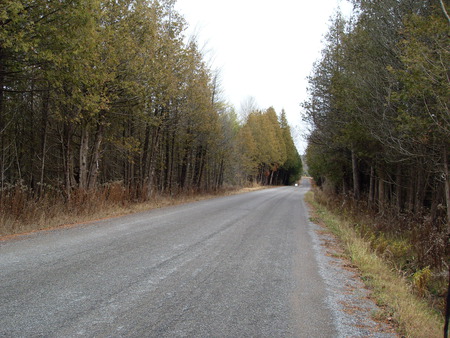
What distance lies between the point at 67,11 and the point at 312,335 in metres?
8.66

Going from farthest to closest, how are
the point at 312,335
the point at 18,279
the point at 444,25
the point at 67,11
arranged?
the point at 67,11 → the point at 444,25 → the point at 18,279 → the point at 312,335

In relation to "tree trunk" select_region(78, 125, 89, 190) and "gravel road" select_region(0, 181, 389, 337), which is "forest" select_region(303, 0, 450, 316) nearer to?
"gravel road" select_region(0, 181, 389, 337)

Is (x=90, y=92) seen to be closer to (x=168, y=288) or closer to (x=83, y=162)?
(x=83, y=162)

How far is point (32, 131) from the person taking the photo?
16.2 meters

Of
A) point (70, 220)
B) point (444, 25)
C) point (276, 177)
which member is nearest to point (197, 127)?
point (70, 220)

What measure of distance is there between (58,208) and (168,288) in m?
7.38

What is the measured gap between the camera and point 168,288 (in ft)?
14.3

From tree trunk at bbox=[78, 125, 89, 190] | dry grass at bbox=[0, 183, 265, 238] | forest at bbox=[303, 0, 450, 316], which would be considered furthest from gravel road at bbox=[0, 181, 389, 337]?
tree trunk at bbox=[78, 125, 89, 190]

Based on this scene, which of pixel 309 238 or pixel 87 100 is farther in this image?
pixel 87 100

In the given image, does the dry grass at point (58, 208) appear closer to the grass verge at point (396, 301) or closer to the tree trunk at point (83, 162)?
the tree trunk at point (83, 162)

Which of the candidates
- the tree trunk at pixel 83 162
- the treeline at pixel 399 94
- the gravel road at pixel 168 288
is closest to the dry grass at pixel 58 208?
the tree trunk at pixel 83 162

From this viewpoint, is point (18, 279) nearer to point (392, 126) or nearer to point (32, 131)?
point (392, 126)

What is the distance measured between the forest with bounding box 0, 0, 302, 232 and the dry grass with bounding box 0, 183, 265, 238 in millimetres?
98

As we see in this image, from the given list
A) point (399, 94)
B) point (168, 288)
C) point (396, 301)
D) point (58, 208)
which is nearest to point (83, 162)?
point (58, 208)
